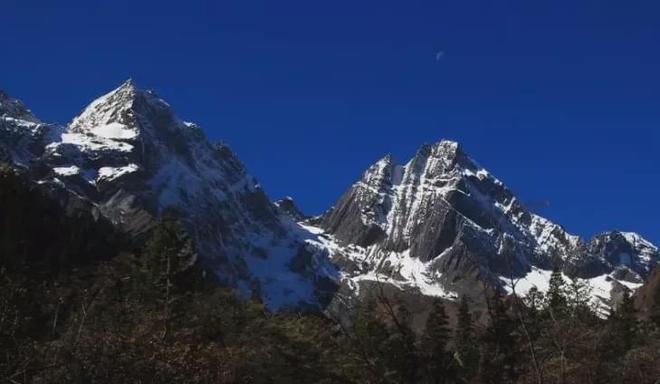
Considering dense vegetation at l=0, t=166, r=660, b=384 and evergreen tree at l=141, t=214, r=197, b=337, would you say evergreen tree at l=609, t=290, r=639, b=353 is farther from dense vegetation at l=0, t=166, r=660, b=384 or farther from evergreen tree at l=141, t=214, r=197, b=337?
evergreen tree at l=141, t=214, r=197, b=337

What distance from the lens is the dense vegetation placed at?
1686cm

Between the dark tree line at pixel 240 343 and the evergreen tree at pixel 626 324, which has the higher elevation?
the evergreen tree at pixel 626 324

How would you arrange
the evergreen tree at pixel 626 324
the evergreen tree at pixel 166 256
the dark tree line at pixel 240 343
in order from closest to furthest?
the dark tree line at pixel 240 343, the evergreen tree at pixel 166 256, the evergreen tree at pixel 626 324

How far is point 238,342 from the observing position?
117 ft

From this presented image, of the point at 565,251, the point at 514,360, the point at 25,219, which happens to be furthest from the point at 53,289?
the point at 25,219

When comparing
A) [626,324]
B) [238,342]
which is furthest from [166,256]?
[626,324]

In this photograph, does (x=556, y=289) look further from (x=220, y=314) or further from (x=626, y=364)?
(x=626, y=364)

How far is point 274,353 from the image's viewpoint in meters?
27.1

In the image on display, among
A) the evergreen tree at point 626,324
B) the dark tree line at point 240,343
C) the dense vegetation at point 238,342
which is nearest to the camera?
the dark tree line at point 240,343

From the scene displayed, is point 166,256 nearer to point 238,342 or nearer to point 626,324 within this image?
point 238,342

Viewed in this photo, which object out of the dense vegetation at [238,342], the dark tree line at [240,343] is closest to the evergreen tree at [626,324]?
the dense vegetation at [238,342]

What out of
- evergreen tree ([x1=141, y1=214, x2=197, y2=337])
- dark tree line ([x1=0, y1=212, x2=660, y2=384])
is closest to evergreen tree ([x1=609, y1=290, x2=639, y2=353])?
dark tree line ([x1=0, y1=212, x2=660, y2=384])

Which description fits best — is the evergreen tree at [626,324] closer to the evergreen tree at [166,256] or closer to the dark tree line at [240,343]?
the dark tree line at [240,343]

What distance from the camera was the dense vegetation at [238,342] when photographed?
16859 mm
